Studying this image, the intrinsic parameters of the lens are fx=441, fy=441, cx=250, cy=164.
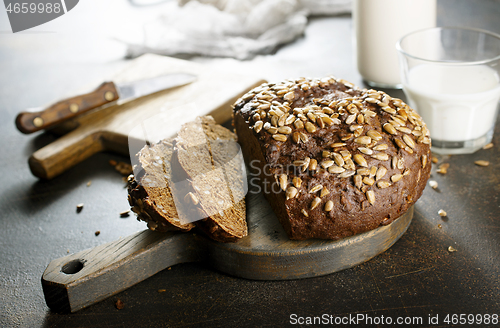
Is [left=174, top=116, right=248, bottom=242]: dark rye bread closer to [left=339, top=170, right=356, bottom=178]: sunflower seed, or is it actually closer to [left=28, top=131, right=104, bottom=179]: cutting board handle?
[left=339, top=170, right=356, bottom=178]: sunflower seed

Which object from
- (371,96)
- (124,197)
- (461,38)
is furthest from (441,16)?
(124,197)

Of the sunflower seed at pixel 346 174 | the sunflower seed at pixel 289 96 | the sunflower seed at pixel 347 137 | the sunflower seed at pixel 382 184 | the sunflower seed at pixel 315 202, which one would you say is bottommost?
the sunflower seed at pixel 315 202

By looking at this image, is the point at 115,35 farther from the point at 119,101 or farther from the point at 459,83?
the point at 459,83

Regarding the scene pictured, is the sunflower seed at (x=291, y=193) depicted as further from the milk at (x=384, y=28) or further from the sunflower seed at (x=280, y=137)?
the milk at (x=384, y=28)

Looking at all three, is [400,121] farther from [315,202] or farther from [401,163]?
[315,202]

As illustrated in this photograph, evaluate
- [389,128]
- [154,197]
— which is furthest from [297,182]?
[154,197]

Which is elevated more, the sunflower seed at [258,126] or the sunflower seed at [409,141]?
the sunflower seed at [258,126]

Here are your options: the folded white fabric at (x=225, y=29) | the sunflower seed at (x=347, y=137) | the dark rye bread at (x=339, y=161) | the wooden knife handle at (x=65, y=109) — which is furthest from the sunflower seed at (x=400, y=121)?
the folded white fabric at (x=225, y=29)
